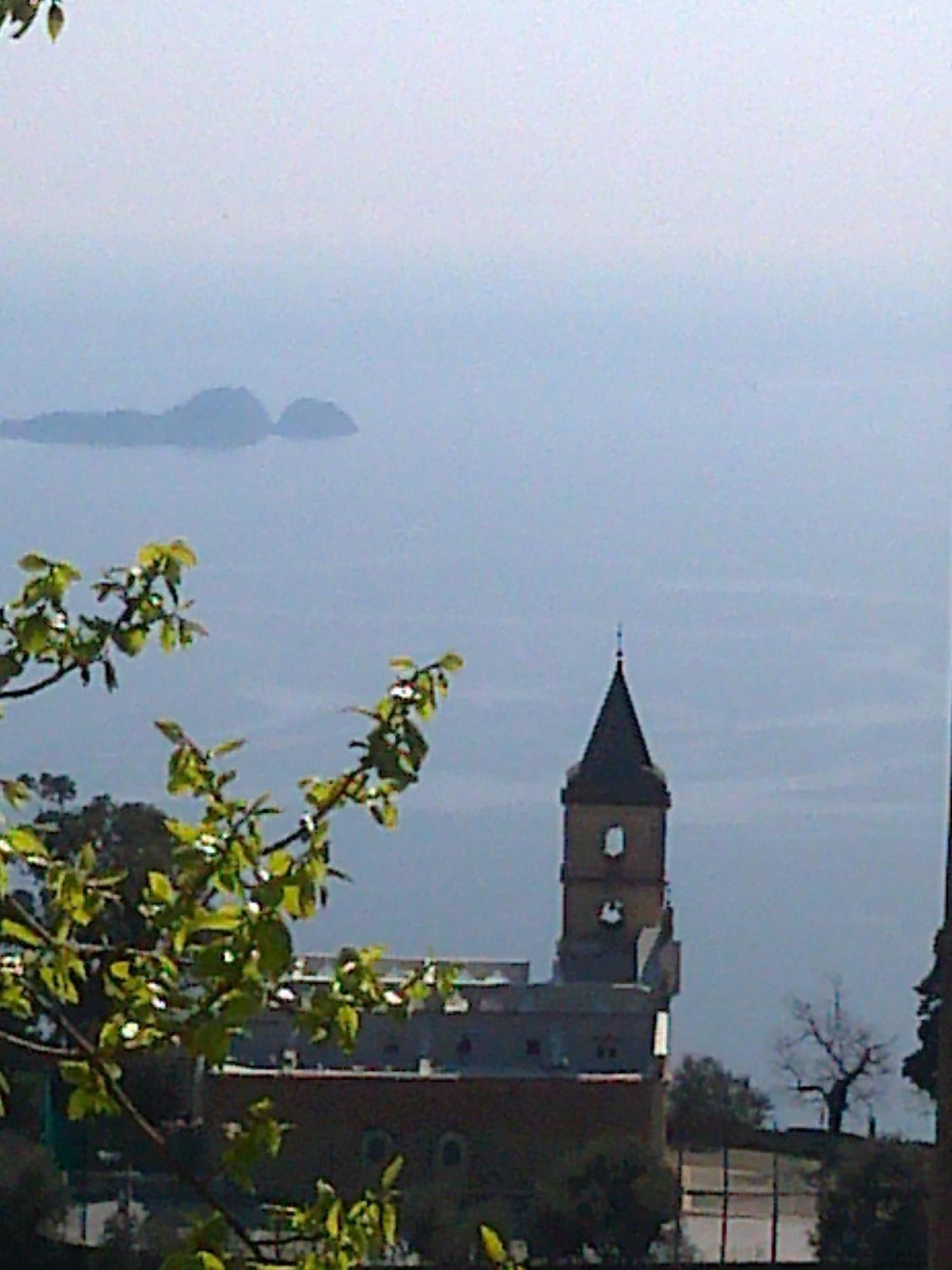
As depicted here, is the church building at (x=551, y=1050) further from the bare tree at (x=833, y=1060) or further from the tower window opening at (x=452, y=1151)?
the bare tree at (x=833, y=1060)

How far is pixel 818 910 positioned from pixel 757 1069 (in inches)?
414

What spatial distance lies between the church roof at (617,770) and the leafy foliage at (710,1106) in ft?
5.50

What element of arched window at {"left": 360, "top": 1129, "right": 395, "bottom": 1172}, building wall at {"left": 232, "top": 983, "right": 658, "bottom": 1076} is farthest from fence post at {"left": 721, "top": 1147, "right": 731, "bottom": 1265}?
arched window at {"left": 360, "top": 1129, "right": 395, "bottom": 1172}

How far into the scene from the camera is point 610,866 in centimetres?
1756

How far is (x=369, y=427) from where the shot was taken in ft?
161

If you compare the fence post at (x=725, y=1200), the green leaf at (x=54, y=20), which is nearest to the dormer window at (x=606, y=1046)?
the fence post at (x=725, y=1200)

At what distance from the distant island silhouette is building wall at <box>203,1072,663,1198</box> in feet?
64.0

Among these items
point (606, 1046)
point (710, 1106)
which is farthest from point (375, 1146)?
point (710, 1106)

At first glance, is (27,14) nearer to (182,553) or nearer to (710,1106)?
(182,553)

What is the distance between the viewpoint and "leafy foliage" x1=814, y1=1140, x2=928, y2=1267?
509 inches

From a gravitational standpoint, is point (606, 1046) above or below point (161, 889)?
above

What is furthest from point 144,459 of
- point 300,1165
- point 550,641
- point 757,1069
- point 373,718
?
point 373,718

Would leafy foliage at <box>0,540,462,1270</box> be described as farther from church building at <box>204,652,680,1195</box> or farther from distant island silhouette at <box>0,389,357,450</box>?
distant island silhouette at <box>0,389,357,450</box>

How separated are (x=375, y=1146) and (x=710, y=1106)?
2643 millimetres
